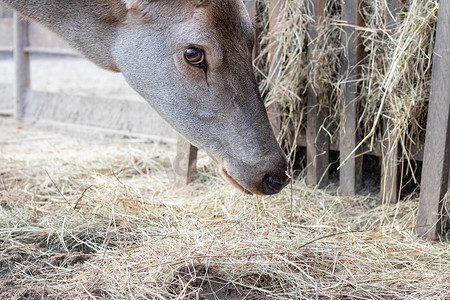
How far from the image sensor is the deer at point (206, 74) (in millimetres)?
3203

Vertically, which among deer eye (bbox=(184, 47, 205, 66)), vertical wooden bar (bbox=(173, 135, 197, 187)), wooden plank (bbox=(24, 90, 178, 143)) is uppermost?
deer eye (bbox=(184, 47, 205, 66))

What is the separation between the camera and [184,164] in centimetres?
507

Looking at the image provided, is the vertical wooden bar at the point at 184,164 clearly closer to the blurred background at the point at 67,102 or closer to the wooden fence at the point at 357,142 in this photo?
the wooden fence at the point at 357,142

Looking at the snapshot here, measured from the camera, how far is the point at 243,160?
3.27 meters

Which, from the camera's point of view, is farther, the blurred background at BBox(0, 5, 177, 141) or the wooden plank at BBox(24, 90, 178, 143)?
the blurred background at BBox(0, 5, 177, 141)

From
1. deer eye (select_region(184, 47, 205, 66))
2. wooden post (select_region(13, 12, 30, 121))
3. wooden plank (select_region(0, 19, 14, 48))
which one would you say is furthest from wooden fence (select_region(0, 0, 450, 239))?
wooden plank (select_region(0, 19, 14, 48))

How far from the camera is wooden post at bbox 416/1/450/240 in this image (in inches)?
144

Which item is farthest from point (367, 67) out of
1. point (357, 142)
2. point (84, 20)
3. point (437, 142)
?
point (84, 20)

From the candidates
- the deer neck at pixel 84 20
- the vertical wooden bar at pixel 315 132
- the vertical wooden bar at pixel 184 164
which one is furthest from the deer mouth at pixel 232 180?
the vertical wooden bar at pixel 184 164

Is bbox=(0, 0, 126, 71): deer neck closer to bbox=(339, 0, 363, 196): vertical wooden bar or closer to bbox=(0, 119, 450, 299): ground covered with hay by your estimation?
bbox=(0, 119, 450, 299): ground covered with hay

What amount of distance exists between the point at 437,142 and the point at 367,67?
32.7 inches

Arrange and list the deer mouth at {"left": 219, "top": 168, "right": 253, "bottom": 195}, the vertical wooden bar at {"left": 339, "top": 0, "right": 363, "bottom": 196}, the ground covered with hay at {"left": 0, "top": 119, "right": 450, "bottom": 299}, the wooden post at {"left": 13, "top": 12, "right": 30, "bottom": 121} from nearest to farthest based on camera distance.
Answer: the ground covered with hay at {"left": 0, "top": 119, "right": 450, "bottom": 299} → the deer mouth at {"left": 219, "top": 168, "right": 253, "bottom": 195} → the vertical wooden bar at {"left": 339, "top": 0, "right": 363, "bottom": 196} → the wooden post at {"left": 13, "top": 12, "right": 30, "bottom": 121}

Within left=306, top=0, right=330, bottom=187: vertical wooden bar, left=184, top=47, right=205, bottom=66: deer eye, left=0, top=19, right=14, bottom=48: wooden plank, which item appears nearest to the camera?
left=184, top=47, right=205, bottom=66: deer eye

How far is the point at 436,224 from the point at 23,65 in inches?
271
